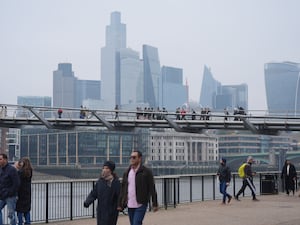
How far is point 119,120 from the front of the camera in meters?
41.8

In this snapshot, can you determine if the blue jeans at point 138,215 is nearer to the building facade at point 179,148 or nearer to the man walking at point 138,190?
the man walking at point 138,190

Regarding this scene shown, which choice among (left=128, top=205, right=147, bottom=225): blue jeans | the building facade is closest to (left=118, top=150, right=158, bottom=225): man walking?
(left=128, top=205, right=147, bottom=225): blue jeans

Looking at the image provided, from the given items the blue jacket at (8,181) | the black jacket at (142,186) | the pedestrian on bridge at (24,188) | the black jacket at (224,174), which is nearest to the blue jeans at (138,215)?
the black jacket at (142,186)

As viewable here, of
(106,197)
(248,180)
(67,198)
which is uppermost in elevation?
(106,197)

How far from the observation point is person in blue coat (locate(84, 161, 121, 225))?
871 cm

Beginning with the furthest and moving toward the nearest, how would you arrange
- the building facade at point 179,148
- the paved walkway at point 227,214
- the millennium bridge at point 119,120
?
Answer: the building facade at point 179,148, the millennium bridge at point 119,120, the paved walkway at point 227,214

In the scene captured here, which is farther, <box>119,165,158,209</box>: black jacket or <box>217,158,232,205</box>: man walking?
<box>217,158,232,205</box>: man walking

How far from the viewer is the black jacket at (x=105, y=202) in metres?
8.70

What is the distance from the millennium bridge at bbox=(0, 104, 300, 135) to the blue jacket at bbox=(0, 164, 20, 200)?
26480 mm

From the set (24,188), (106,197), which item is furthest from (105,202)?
(24,188)

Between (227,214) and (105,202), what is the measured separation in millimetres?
7750

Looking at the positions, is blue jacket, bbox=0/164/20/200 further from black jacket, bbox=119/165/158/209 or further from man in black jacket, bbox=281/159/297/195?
man in black jacket, bbox=281/159/297/195

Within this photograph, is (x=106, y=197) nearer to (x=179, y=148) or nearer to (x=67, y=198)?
(x=67, y=198)

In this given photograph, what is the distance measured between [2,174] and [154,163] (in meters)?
105
